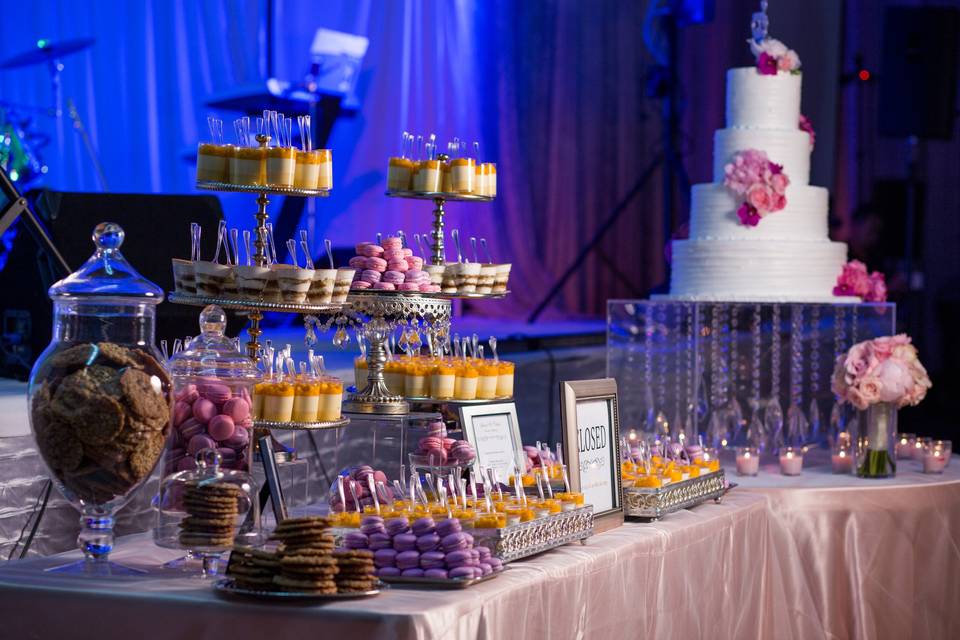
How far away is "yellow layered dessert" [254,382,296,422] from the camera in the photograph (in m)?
3.03

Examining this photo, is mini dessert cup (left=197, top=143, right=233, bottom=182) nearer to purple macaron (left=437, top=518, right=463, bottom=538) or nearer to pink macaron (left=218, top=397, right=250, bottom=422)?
pink macaron (left=218, top=397, right=250, bottom=422)

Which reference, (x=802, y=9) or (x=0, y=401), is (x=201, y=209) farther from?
(x=802, y=9)

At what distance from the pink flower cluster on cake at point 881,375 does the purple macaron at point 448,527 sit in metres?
2.23

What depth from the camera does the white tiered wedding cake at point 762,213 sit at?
5172mm

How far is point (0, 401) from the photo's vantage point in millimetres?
4352

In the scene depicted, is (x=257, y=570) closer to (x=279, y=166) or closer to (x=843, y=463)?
(x=279, y=166)

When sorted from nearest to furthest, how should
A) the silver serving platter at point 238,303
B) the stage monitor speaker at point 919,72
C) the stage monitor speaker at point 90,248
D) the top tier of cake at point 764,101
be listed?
the silver serving platter at point 238,303 < the top tier of cake at point 764,101 < the stage monitor speaker at point 90,248 < the stage monitor speaker at point 919,72

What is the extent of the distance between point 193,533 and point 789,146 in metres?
3.47

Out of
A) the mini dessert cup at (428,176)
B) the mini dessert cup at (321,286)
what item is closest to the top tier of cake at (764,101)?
the mini dessert cup at (428,176)

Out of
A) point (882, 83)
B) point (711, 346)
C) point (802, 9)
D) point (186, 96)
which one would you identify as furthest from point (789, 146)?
point (802, 9)

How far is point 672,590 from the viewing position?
3125mm

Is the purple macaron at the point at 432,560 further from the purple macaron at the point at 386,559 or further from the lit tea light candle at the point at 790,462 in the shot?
the lit tea light candle at the point at 790,462

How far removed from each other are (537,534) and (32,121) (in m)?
5.81

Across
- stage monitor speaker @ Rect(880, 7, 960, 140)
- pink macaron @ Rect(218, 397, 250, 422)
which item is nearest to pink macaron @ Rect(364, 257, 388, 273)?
pink macaron @ Rect(218, 397, 250, 422)
